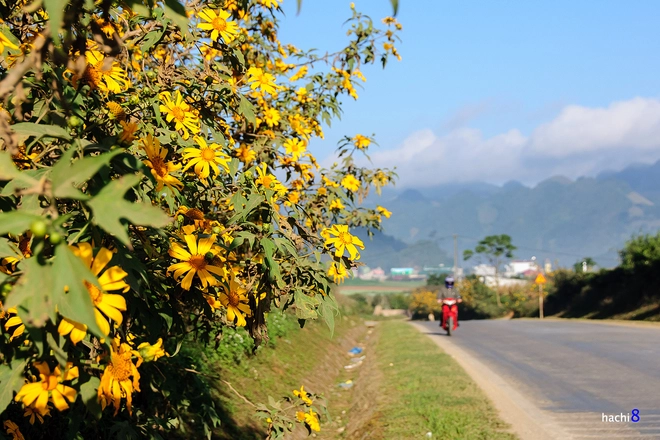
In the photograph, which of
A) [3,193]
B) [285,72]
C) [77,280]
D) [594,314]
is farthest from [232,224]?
[594,314]

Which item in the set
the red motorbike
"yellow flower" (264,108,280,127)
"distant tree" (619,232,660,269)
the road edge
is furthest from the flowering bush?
"distant tree" (619,232,660,269)

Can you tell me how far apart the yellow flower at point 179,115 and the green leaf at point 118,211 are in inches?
64.4

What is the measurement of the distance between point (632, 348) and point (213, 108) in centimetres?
940

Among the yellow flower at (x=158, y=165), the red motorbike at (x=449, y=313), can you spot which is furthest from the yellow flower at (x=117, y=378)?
the red motorbike at (x=449, y=313)

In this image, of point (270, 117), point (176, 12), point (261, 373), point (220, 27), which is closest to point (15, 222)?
point (176, 12)

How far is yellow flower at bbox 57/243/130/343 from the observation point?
1.32m

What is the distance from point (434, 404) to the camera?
21.2 ft

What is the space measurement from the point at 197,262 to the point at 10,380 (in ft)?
2.29

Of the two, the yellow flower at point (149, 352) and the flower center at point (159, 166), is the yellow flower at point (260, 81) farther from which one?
the yellow flower at point (149, 352)

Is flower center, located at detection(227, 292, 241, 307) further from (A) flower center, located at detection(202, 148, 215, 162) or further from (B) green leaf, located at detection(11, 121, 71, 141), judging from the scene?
(B) green leaf, located at detection(11, 121, 71, 141)

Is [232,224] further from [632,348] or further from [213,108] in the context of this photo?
[632,348]

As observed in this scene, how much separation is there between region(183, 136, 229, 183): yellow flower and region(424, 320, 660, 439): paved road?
3.93 metres

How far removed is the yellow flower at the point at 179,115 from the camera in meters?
2.65

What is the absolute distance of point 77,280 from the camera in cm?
100
